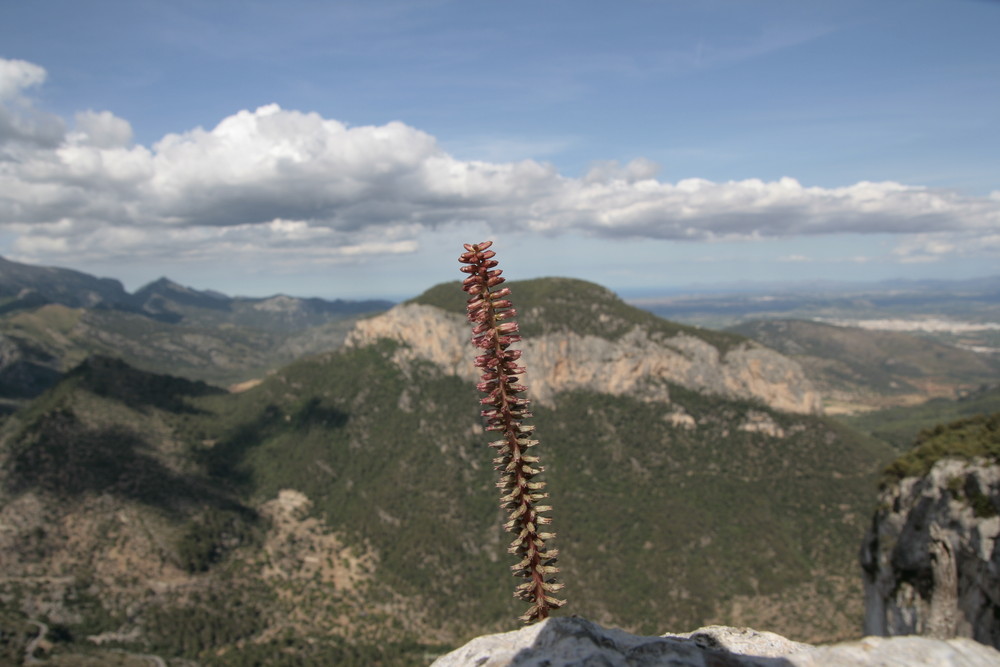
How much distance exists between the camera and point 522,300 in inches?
7357

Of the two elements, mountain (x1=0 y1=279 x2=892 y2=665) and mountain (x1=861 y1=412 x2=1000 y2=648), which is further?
mountain (x1=0 y1=279 x2=892 y2=665)

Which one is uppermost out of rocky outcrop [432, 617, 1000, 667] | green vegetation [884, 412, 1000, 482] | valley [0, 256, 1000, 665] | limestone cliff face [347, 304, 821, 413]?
rocky outcrop [432, 617, 1000, 667]

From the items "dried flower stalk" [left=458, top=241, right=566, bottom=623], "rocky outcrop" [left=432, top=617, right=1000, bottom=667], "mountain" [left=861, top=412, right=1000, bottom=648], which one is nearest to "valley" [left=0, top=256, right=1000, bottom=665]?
"mountain" [left=861, top=412, right=1000, bottom=648]

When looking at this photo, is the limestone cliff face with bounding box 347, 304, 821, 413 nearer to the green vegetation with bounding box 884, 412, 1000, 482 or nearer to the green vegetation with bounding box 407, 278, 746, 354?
the green vegetation with bounding box 407, 278, 746, 354

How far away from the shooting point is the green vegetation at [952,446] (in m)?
40.5

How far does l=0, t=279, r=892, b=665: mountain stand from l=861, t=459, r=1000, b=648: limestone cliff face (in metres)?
59.9

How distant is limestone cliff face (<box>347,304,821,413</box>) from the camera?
162 m

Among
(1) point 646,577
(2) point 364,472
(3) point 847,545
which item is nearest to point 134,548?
(2) point 364,472

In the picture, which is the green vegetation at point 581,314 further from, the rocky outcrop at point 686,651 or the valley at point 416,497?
the rocky outcrop at point 686,651

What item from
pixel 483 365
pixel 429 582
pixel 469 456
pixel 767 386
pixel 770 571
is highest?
pixel 483 365

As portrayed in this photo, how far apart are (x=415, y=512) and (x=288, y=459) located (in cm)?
4683

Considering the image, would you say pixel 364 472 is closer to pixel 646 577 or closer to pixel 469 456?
pixel 469 456

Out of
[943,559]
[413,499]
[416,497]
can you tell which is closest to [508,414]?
[943,559]

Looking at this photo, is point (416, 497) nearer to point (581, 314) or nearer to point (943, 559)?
point (581, 314)
